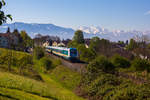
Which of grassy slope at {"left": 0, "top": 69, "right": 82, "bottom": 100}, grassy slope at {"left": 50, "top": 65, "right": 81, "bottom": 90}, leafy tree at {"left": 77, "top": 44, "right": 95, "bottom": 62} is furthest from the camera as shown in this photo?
leafy tree at {"left": 77, "top": 44, "right": 95, "bottom": 62}

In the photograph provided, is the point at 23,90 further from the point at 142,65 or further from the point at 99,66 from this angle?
the point at 142,65

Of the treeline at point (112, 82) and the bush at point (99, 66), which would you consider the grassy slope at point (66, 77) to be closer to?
the treeline at point (112, 82)

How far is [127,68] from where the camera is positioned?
1524 inches

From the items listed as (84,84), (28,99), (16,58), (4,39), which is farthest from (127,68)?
(4,39)

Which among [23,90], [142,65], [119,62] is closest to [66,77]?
[119,62]

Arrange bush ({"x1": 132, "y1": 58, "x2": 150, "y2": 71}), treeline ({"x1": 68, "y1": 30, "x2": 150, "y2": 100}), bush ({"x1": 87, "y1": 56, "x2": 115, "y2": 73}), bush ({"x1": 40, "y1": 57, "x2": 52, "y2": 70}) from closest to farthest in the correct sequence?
treeline ({"x1": 68, "y1": 30, "x2": 150, "y2": 100})
bush ({"x1": 87, "y1": 56, "x2": 115, "y2": 73})
bush ({"x1": 132, "y1": 58, "x2": 150, "y2": 71})
bush ({"x1": 40, "y1": 57, "x2": 52, "y2": 70})

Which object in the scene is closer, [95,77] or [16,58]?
[95,77]

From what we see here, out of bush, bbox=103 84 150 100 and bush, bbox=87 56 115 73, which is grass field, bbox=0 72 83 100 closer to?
bush, bbox=103 84 150 100

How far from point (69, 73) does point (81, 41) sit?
63.3 m

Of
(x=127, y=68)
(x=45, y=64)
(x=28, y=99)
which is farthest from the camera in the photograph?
(x=45, y=64)

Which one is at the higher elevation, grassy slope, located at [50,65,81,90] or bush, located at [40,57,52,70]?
bush, located at [40,57,52,70]

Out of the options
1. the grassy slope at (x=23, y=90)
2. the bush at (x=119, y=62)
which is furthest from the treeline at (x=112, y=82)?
the grassy slope at (x=23, y=90)

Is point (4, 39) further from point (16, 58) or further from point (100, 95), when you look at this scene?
point (100, 95)

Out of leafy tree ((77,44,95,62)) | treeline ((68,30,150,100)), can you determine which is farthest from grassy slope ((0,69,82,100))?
leafy tree ((77,44,95,62))
